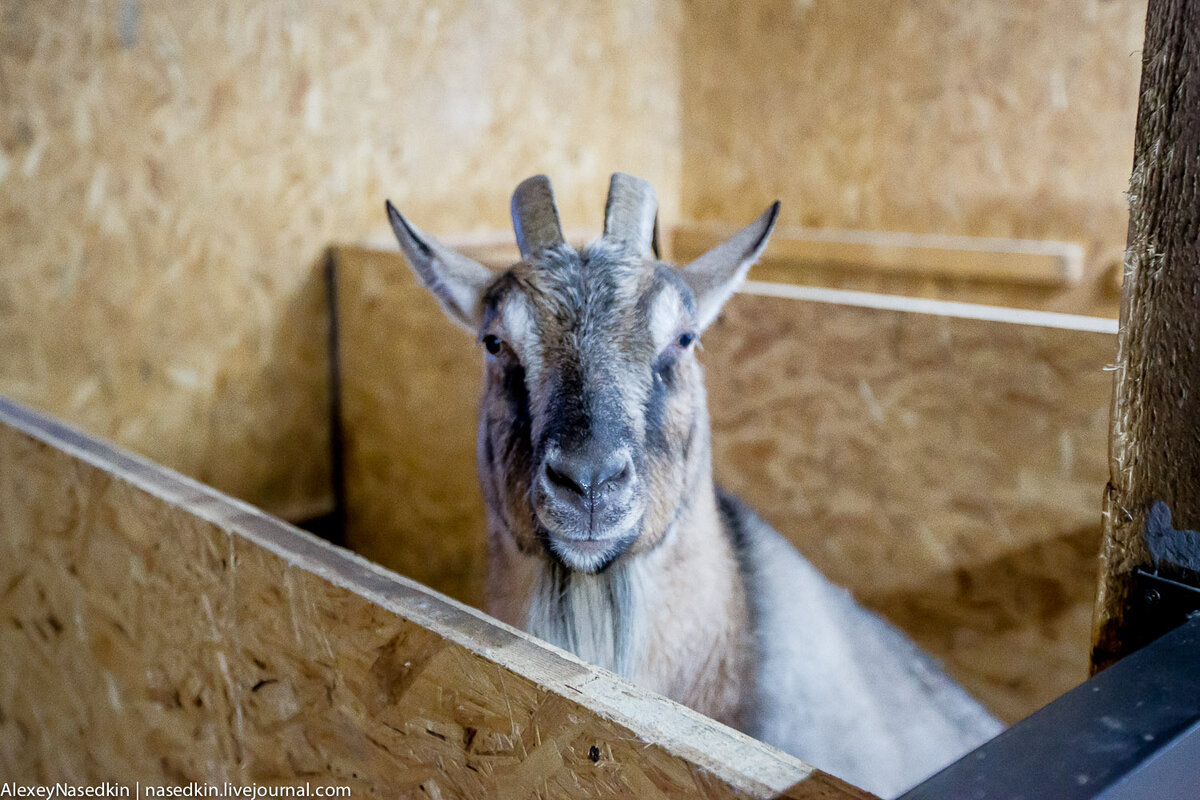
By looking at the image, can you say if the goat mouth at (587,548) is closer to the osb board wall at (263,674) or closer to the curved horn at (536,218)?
the osb board wall at (263,674)

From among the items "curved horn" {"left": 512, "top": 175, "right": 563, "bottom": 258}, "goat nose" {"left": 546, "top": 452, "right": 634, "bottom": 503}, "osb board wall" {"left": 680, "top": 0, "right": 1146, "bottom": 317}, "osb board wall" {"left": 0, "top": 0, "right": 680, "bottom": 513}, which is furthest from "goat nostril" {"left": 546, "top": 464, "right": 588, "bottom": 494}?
"osb board wall" {"left": 680, "top": 0, "right": 1146, "bottom": 317}

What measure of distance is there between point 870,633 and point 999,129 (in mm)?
3358

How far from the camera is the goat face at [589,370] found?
143cm

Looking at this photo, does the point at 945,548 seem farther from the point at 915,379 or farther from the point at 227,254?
the point at 227,254

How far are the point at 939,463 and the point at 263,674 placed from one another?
1.89 m

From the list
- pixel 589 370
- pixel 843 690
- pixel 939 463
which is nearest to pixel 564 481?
pixel 589 370

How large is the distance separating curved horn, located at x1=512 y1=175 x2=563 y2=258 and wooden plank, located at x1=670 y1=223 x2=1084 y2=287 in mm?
3232

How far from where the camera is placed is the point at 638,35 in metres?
5.01

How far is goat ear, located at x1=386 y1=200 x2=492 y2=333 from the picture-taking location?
5.99ft

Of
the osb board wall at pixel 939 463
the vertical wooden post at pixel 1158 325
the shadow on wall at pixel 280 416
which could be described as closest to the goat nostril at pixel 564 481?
the vertical wooden post at pixel 1158 325

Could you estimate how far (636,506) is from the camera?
4.78 feet

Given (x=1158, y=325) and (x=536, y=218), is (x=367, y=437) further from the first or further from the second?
(x=1158, y=325)

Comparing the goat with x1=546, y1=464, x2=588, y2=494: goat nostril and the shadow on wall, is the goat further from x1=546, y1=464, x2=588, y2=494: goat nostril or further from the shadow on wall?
the shadow on wall

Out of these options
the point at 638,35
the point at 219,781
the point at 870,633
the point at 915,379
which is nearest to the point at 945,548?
the point at 915,379
